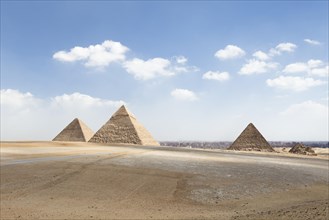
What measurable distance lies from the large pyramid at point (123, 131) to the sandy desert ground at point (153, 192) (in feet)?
134

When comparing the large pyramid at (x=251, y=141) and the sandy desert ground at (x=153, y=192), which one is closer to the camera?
the sandy desert ground at (x=153, y=192)

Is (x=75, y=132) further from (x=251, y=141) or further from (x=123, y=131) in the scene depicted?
(x=251, y=141)

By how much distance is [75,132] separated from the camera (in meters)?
75.4

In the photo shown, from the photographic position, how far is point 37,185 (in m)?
14.0

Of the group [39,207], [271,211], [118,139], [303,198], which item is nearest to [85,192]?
[39,207]

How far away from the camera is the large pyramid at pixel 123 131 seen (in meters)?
60.2

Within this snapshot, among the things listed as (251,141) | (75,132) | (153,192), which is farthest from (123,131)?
(153,192)

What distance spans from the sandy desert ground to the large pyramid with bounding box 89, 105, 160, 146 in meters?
40.9

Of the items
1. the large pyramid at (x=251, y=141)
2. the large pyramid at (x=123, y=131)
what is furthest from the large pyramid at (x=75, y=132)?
the large pyramid at (x=251, y=141)

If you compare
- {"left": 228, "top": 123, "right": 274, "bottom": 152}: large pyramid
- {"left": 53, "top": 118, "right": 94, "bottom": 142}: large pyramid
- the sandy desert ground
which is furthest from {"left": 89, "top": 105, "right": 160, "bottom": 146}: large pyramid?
the sandy desert ground

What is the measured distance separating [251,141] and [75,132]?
3730cm

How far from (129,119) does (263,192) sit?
5123 cm

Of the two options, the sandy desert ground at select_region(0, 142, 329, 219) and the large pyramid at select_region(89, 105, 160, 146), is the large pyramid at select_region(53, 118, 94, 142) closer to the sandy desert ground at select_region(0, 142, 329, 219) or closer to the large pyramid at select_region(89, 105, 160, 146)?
the large pyramid at select_region(89, 105, 160, 146)

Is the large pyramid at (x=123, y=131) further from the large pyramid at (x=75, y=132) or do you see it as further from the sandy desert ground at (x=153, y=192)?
the sandy desert ground at (x=153, y=192)
